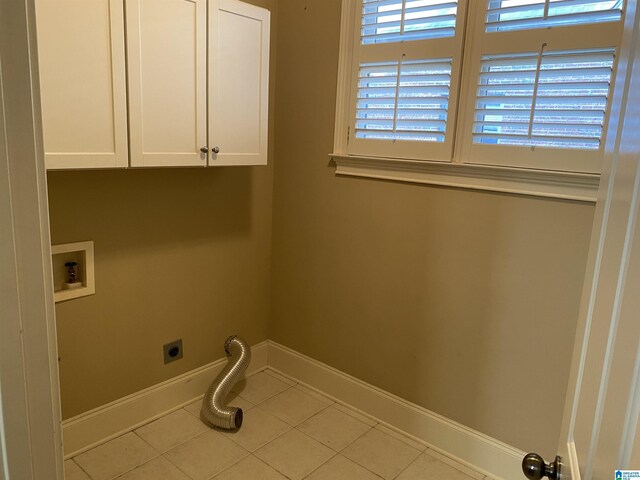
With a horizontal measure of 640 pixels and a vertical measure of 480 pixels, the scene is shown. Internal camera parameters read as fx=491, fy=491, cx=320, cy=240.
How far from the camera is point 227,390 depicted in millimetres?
2502

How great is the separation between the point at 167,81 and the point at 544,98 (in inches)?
55.6

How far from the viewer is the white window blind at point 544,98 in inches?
68.7

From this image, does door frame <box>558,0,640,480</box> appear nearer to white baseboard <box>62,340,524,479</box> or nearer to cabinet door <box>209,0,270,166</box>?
white baseboard <box>62,340,524,479</box>

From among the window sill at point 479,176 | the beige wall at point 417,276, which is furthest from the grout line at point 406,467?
the window sill at point 479,176

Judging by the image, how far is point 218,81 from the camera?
2012 millimetres

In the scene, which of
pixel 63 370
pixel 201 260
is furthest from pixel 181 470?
pixel 201 260

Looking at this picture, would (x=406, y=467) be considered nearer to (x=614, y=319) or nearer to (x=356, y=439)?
(x=356, y=439)

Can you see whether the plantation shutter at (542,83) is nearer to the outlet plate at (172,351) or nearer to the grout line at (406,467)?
the grout line at (406,467)

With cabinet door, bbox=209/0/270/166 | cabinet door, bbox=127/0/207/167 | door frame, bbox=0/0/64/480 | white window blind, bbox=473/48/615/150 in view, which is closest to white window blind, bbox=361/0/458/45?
white window blind, bbox=473/48/615/150

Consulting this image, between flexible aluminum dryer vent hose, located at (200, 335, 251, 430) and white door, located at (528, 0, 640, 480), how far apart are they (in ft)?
5.61

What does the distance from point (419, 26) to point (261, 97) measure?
0.76 metres

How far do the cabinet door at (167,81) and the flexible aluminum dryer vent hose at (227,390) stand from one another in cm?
112

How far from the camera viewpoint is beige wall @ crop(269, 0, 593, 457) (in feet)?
6.40

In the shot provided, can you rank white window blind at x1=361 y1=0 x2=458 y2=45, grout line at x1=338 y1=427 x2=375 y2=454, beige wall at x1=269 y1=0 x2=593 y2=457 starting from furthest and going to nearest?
grout line at x1=338 y1=427 x2=375 y2=454
white window blind at x1=361 y1=0 x2=458 y2=45
beige wall at x1=269 y1=0 x2=593 y2=457
